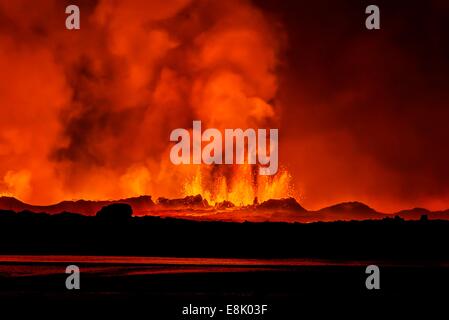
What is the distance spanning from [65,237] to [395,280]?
118 meters

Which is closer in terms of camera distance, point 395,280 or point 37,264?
point 395,280

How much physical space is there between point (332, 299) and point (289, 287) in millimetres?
8032

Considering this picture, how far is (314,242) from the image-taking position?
627ft

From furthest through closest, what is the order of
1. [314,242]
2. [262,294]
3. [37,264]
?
1. [314,242]
2. [37,264]
3. [262,294]

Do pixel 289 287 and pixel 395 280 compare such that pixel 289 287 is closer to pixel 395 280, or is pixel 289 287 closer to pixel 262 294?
pixel 262 294

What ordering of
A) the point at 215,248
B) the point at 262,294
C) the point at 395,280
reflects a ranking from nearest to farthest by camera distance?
1. the point at 262,294
2. the point at 395,280
3. the point at 215,248
